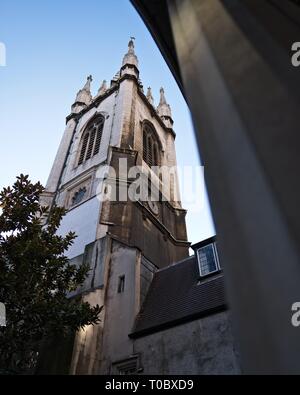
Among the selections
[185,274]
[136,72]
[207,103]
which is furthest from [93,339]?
[136,72]

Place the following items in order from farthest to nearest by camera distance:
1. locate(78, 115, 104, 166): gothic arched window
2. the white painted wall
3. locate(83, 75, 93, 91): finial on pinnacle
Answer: locate(83, 75, 93, 91): finial on pinnacle < locate(78, 115, 104, 166): gothic arched window < the white painted wall

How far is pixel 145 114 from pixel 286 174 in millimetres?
28397

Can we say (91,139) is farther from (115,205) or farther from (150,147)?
(115,205)

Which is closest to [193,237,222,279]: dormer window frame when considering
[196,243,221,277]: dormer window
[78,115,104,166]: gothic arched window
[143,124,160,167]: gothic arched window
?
[196,243,221,277]: dormer window

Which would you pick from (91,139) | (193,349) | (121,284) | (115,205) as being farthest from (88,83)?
(193,349)

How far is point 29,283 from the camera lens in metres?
8.79

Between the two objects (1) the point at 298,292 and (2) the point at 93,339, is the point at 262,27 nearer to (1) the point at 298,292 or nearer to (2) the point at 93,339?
(1) the point at 298,292

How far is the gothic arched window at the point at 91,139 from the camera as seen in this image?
24230 millimetres

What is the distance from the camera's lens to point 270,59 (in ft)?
5.62

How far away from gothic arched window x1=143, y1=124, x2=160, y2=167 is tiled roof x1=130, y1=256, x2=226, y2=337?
1281 cm

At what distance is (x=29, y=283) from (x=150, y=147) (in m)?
19.5

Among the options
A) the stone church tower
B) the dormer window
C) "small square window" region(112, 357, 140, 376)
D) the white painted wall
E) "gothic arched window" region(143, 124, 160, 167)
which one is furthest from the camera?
"gothic arched window" region(143, 124, 160, 167)

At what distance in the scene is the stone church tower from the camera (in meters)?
11.1

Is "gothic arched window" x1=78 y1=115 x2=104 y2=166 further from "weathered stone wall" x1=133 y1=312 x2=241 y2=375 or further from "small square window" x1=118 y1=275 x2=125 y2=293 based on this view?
"weathered stone wall" x1=133 y1=312 x2=241 y2=375
